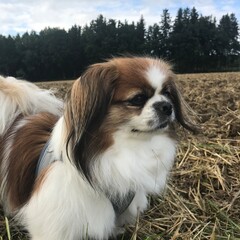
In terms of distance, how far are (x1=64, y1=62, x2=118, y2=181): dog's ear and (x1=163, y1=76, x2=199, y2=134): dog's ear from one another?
1.36 feet

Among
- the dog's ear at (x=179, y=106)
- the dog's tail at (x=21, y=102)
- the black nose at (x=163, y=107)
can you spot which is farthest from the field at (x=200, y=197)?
the dog's tail at (x=21, y=102)

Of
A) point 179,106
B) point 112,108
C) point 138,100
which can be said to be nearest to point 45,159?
point 112,108

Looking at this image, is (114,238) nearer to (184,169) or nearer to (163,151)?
(163,151)

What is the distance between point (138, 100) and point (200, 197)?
4.40 feet

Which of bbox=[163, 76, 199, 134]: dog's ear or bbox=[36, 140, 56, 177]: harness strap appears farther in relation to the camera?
bbox=[163, 76, 199, 134]: dog's ear

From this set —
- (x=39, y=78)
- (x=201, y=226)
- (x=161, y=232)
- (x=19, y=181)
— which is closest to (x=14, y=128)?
(x=19, y=181)

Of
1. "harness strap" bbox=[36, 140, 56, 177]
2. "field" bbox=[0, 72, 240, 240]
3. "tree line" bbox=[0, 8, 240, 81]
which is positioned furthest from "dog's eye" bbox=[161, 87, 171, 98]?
"tree line" bbox=[0, 8, 240, 81]

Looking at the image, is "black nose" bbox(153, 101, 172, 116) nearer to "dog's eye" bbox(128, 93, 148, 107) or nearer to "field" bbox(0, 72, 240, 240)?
"dog's eye" bbox(128, 93, 148, 107)

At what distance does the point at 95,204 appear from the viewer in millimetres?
2715

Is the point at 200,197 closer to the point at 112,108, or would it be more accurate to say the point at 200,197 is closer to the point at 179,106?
the point at 179,106

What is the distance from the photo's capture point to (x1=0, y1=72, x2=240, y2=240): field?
10.2 ft

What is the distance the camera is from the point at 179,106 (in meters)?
2.99

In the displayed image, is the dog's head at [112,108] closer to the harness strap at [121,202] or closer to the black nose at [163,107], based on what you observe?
the black nose at [163,107]

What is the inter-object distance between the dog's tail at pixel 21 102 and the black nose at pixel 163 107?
1112 mm
